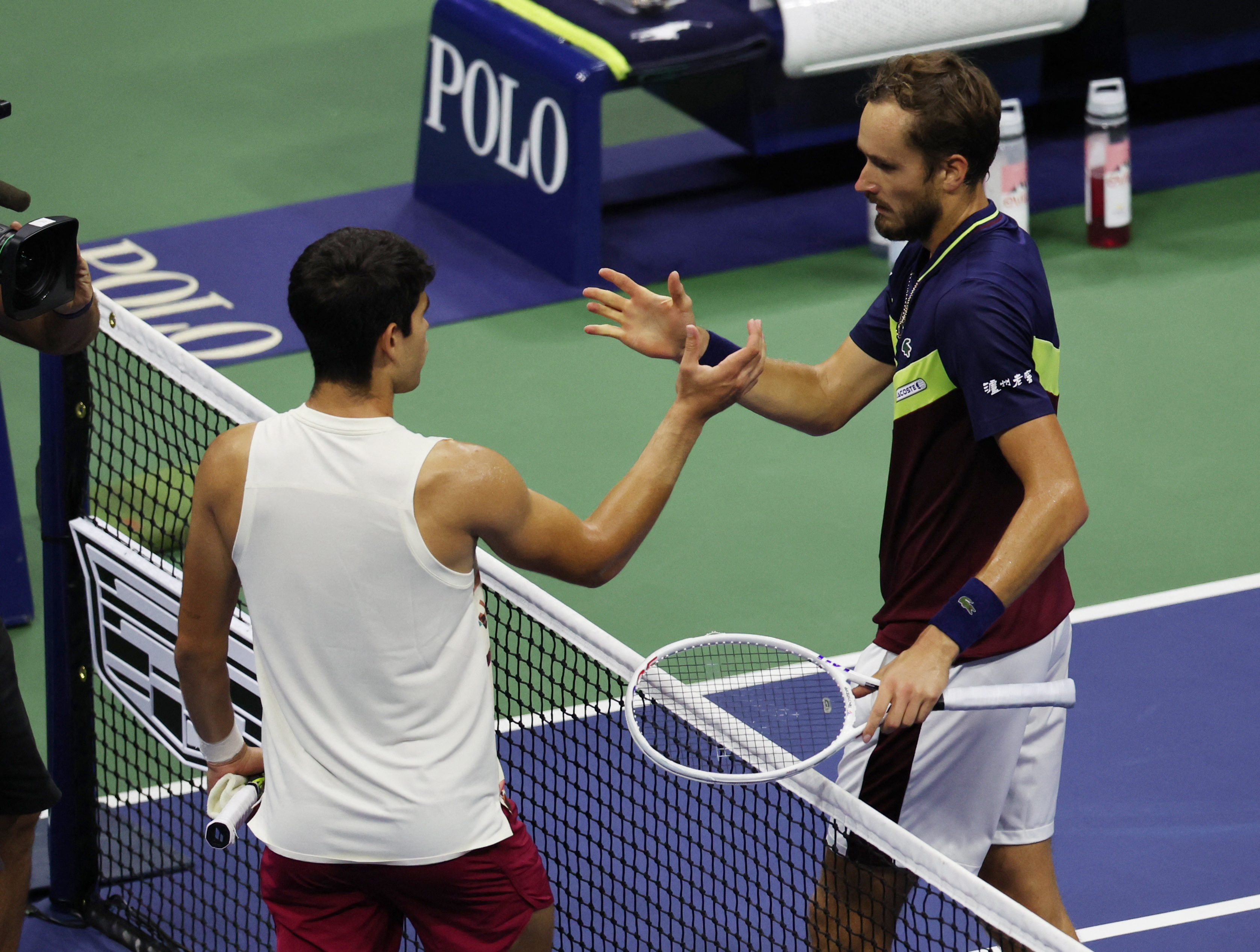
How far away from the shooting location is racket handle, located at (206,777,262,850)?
353 cm

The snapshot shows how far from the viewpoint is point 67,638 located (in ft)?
15.6

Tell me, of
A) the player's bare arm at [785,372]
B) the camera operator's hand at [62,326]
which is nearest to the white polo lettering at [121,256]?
the camera operator's hand at [62,326]

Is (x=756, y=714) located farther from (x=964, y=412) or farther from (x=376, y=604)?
(x=376, y=604)

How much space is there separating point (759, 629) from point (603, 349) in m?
2.32

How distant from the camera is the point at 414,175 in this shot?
32.8 ft

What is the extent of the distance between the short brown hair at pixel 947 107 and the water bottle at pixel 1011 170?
481 centimetres

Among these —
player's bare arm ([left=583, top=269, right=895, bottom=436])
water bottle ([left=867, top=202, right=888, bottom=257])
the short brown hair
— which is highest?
the short brown hair

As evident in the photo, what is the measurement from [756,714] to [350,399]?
4.69 feet

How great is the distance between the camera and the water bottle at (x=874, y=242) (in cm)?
893

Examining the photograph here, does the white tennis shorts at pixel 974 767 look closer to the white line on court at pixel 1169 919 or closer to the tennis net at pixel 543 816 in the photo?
the tennis net at pixel 543 816

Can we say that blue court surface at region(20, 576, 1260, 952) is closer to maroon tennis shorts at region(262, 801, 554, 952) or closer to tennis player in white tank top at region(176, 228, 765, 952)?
maroon tennis shorts at region(262, 801, 554, 952)

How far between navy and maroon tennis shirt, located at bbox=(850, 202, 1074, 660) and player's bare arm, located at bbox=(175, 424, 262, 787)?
132 cm

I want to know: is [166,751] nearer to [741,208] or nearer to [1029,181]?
[741,208]

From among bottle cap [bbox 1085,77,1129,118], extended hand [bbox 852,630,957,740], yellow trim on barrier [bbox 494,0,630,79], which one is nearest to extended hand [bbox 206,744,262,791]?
extended hand [bbox 852,630,957,740]
